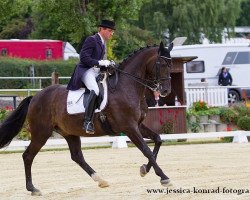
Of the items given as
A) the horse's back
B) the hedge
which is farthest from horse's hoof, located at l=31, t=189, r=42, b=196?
the hedge

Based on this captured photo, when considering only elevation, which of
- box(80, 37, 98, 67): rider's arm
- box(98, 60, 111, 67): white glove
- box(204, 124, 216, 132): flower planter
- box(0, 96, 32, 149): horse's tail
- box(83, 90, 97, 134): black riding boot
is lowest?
box(204, 124, 216, 132): flower planter

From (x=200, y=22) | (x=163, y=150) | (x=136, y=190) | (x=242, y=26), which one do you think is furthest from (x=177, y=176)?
(x=242, y=26)

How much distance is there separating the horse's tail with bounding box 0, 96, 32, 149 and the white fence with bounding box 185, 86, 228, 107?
13619 millimetres

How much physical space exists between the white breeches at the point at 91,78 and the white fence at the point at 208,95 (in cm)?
1430

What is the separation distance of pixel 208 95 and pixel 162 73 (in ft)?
50.5

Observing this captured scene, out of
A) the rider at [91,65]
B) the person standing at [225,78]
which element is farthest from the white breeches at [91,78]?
the person standing at [225,78]

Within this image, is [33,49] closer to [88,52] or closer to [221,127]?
[221,127]

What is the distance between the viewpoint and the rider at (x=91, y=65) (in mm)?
11758

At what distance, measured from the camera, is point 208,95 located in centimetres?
2695

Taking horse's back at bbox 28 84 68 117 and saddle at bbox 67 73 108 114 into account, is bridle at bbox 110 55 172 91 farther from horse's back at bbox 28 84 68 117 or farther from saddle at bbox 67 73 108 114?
horse's back at bbox 28 84 68 117

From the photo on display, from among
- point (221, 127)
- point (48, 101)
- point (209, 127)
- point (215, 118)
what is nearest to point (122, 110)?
point (48, 101)

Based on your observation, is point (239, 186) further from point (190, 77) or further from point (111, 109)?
point (190, 77)

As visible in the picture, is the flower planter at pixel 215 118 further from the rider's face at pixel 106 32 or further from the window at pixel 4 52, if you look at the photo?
the window at pixel 4 52

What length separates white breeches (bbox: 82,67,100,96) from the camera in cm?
1183
